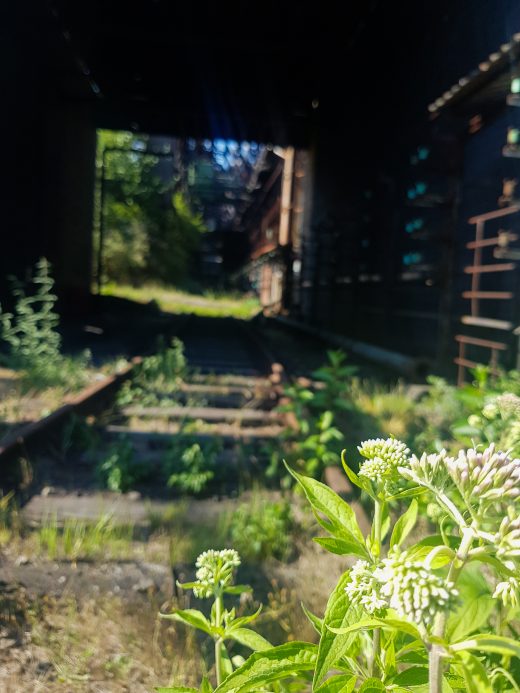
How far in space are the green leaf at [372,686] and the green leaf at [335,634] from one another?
5cm

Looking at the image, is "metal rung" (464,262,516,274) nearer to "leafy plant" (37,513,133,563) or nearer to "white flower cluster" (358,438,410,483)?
"leafy plant" (37,513,133,563)

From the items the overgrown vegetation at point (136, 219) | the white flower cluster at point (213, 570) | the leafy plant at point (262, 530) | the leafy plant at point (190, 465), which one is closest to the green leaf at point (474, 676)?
the white flower cluster at point (213, 570)

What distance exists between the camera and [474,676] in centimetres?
54

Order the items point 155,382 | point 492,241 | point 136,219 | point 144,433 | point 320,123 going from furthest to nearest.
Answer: point 136,219, point 320,123, point 155,382, point 492,241, point 144,433

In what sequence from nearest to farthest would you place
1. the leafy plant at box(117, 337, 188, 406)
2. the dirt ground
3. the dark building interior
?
1. the dirt ground
2. the leafy plant at box(117, 337, 188, 406)
3. the dark building interior

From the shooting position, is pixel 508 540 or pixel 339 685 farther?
pixel 339 685

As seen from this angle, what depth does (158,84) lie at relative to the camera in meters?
14.3

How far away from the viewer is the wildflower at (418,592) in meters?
0.51

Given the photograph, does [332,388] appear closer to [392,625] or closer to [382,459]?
[382,459]

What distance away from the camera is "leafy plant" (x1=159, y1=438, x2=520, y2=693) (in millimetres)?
546

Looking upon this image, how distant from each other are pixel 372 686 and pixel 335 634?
94 millimetres

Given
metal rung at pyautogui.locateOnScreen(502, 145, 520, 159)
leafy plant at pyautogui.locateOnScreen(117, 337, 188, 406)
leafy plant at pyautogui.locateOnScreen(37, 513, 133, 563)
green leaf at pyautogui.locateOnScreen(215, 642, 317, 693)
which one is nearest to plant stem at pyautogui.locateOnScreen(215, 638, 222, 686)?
green leaf at pyautogui.locateOnScreen(215, 642, 317, 693)

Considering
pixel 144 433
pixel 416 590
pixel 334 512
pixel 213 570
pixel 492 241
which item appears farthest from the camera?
pixel 492 241

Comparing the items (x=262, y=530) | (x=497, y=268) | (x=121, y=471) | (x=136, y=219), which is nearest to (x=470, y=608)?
(x=262, y=530)
